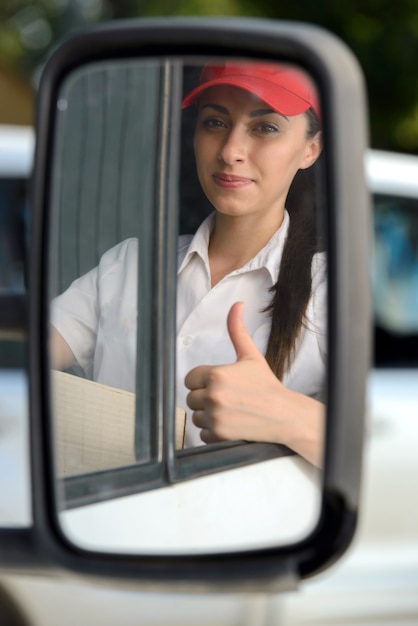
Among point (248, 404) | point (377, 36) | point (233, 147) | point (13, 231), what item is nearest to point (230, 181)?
point (233, 147)

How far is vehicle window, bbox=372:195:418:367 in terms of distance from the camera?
3.61 meters

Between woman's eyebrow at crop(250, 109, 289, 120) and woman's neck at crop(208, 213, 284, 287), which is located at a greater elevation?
woman's eyebrow at crop(250, 109, 289, 120)

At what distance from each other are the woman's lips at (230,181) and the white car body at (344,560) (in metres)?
0.73

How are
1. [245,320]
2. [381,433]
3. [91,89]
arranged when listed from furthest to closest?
[381,433] < [91,89] < [245,320]

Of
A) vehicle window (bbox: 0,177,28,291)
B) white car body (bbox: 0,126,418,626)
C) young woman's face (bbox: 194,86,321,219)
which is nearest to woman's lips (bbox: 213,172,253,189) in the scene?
young woman's face (bbox: 194,86,321,219)

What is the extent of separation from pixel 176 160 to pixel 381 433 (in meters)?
2.13

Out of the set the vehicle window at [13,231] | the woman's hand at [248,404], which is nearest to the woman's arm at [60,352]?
the woman's hand at [248,404]

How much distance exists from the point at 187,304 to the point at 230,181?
0.58 ft

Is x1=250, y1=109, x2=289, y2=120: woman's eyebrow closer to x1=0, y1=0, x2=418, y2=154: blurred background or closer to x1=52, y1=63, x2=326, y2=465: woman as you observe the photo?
x1=52, y1=63, x2=326, y2=465: woman

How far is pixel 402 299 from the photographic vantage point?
3775 mm

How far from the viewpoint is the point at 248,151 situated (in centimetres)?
122

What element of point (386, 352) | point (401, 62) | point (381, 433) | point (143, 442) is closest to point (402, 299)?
point (386, 352)

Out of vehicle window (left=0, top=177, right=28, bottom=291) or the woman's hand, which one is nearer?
the woman's hand

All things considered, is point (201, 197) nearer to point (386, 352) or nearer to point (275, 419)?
point (275, 419)
